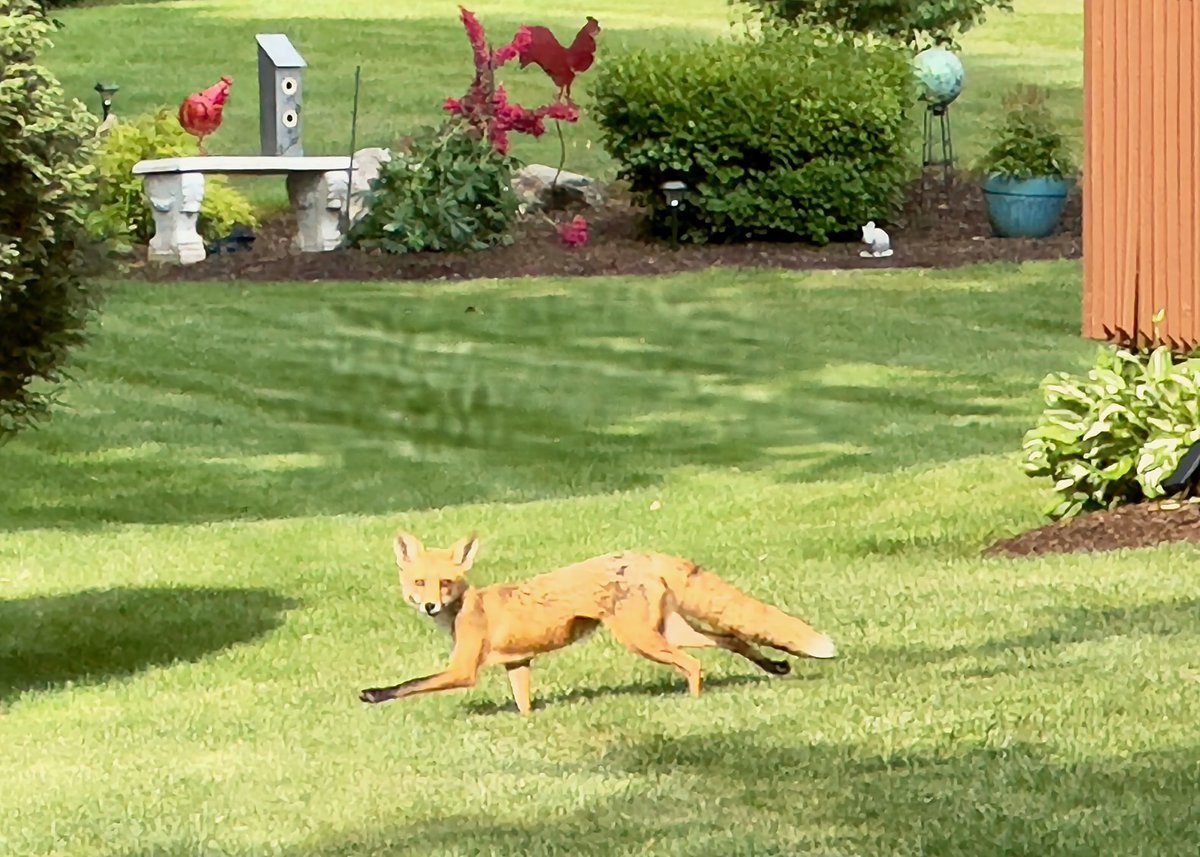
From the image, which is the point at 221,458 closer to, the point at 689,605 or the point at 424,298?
the point at 424,298

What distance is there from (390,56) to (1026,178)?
16.8 m

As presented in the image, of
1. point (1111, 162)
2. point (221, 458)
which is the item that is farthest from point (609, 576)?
point (221, 458)

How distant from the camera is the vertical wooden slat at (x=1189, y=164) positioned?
8758 mm

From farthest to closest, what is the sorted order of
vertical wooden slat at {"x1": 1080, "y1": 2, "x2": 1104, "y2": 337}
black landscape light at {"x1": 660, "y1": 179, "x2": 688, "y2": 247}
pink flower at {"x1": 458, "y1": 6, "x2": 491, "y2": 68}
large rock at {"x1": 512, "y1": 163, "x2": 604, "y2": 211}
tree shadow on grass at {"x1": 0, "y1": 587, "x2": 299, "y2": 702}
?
large rock at {"x1": 512, "y1": 163, "x2": 604, "y2": 211} < pink flower at {"x1": 458, "y1": 6, "x2": 491, "y2": 68} < black landscape light at {"x1": 660, "y1": 179, "x2": 688, "y2": 247} < vertical wooden slat at {"x1": 1080, "y1": 2, "x2": 1104, "y2": 337} < tree shadow on grass at {"x1": 0, "y1": 587, "x2": 299, "y2": 702}

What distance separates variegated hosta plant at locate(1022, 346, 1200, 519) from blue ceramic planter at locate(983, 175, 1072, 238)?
461 inches

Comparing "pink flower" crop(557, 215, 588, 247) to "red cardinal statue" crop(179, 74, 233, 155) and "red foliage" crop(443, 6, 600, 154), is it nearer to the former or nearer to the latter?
"red foliage" crop(443, 6, 600, 154)

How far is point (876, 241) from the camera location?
784 inches

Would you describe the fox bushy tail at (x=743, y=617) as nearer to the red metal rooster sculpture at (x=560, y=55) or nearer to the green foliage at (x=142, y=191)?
the green foliage at (x=142, y=191)

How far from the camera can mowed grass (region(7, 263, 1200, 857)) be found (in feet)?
17.2

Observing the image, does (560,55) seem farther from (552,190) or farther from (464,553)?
(464,553)

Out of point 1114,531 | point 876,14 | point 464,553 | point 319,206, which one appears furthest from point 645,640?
point 876,14

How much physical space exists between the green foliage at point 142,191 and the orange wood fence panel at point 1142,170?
1246 centimetres

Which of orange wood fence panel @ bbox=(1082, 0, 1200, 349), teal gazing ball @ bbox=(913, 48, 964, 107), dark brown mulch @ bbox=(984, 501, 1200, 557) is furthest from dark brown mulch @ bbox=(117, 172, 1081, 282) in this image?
dark brown mulch @ bbox=(984, 501, 1200, 557)

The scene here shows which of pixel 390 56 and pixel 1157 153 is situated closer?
pixel 1157 153
